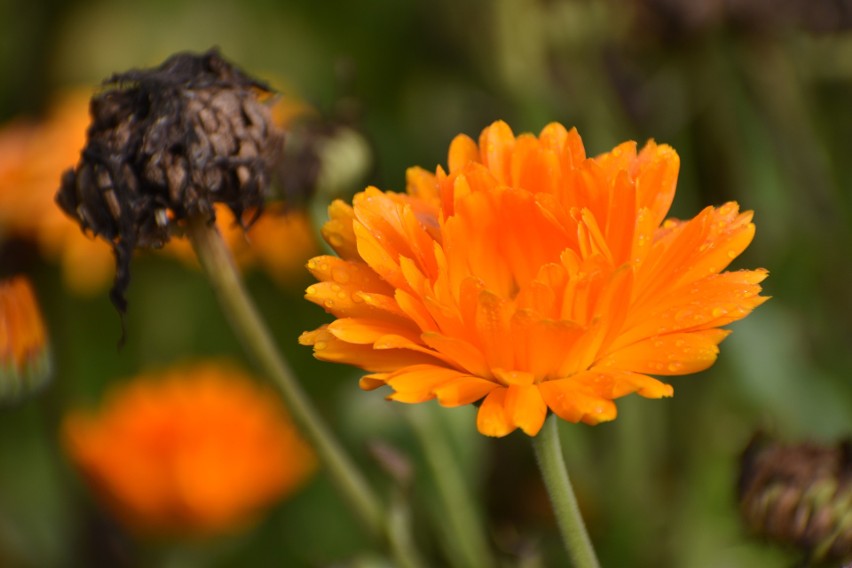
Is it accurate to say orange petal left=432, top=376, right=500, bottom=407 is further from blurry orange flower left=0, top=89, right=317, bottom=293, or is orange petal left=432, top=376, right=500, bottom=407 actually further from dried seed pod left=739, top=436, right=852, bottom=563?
blurry orange flower left=0, top=89, right=317, bottom=293

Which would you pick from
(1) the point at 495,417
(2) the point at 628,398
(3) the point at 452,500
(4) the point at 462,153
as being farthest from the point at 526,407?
(2) the point at 628,398

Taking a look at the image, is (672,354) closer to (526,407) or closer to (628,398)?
(526,407)

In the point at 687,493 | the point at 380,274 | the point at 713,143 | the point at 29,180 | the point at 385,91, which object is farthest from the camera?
the point at 385,91

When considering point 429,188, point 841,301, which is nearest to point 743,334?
point 841,301

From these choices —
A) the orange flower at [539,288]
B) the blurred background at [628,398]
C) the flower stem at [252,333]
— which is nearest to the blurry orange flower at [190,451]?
the blurred background at [628,398]

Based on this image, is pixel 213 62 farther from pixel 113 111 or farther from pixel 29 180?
pixel 29 180

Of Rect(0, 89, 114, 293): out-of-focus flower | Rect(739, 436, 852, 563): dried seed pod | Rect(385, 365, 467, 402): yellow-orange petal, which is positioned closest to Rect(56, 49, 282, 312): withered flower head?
Rect(385, 365, 467, 402): yellow-orange petal
